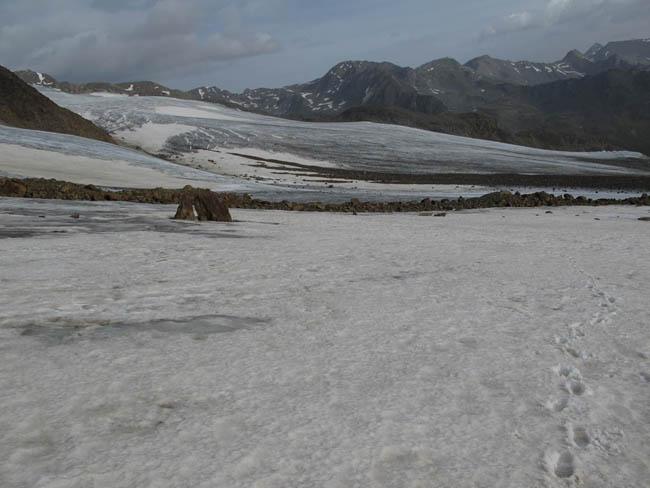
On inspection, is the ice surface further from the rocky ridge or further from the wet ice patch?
the rocky ridge

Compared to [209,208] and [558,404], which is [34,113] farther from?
[558,404]

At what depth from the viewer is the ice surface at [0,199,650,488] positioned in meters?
2.65

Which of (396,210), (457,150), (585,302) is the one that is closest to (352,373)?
(585,302)

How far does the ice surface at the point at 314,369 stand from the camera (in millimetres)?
2650

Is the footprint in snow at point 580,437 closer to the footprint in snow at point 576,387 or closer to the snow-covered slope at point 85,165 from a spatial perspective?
the footprint in snow at point 576,387

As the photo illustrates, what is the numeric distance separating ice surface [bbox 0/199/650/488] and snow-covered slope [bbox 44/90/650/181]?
33181 millimetres

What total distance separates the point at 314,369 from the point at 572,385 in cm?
164

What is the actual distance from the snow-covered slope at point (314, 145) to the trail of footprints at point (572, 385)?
34904mm

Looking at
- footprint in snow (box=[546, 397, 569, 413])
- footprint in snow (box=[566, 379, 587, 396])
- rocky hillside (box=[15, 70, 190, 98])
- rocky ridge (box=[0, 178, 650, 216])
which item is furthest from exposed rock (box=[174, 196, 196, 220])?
rocky hillside (box=[15, 70, 190, 98])

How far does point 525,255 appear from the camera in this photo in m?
8.31

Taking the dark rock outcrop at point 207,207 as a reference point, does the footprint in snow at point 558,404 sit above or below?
below

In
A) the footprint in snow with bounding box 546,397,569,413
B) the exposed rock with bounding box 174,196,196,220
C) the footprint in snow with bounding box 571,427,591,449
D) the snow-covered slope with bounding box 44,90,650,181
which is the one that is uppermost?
the snow-covered slope with bounding box 44,90,650,181

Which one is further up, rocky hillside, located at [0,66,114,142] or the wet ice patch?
rocky hillside, located at [0,66,114,142]

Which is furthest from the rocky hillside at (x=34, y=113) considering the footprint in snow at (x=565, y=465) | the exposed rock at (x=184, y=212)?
the footprint in snow at (x=565, y=465)
